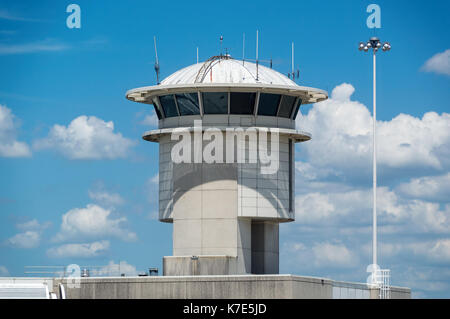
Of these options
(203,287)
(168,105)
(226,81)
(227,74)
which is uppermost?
(227,74)

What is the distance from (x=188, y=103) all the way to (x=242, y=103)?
135 inches

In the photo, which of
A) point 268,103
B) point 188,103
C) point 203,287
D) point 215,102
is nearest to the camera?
point 203,287

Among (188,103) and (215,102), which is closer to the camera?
(215,102)

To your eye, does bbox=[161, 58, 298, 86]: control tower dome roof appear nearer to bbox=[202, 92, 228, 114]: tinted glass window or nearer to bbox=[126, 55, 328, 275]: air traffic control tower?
bbox=[126, 55, 328, 275]: air traffic control tower

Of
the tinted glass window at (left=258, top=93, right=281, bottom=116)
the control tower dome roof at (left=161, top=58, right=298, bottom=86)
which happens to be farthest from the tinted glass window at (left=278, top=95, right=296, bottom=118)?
the control tower dome roof at (left=161, top=58, right=298, bottom=86)

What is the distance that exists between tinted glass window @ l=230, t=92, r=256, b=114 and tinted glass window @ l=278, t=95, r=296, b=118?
2194mm

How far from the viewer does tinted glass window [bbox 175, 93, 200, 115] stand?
73.3 m

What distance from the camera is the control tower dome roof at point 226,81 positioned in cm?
7262

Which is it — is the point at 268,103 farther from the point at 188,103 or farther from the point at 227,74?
the point at 188,103

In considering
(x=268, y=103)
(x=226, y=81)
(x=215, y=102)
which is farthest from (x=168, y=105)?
(x=268, y=103)

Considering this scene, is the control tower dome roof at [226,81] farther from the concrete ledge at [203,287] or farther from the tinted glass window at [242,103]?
the concrete ledge at [203,287]

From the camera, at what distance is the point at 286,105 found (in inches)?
2950
